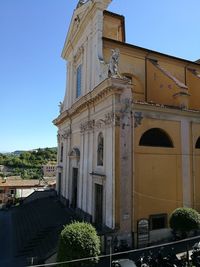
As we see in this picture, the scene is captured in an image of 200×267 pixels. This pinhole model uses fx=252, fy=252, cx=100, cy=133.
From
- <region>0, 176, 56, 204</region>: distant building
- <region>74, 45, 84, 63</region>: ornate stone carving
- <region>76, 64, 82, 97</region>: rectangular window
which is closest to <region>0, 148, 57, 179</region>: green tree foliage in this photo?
<region>0, 176, 56, 204</region>: distant building

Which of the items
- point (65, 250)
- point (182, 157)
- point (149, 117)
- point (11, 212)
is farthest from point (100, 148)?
point (11, 212)

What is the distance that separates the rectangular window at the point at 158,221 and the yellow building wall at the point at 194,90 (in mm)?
7671

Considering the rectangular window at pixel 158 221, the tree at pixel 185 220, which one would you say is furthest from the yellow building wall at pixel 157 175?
the tree at pixel 185 220

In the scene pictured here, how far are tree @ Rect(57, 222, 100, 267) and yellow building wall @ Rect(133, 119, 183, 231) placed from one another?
12.2 ft

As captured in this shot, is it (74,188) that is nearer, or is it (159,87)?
(159,87)

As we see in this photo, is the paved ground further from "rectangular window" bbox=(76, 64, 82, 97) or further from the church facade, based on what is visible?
"rectangular window" bbox=(76, 64, 82, 97)

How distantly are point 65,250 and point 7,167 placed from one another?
93596 millimetres

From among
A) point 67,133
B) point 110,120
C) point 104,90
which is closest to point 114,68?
point 104,90

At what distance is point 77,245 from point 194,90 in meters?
13.2

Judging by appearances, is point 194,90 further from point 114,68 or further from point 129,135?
point 129,135

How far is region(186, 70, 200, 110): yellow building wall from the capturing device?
665 inches

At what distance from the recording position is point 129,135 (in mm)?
12469

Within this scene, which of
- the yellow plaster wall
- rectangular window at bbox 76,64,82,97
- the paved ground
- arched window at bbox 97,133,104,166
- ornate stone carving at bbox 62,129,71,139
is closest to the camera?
the paved ground

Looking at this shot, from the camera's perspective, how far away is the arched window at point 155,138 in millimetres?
13203
